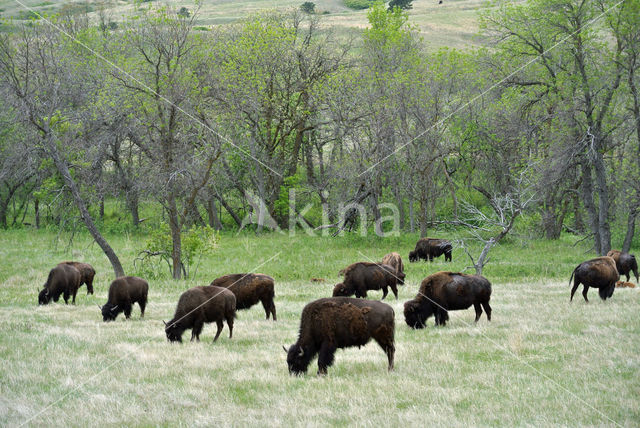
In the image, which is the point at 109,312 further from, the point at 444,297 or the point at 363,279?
the point at 444,297

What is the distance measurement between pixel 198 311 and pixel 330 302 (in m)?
3.90

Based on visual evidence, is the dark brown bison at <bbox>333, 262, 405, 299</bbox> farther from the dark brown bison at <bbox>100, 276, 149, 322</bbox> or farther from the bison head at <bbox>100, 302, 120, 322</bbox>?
the bison head at <bbox>100, 302, 120, 322</bbox>

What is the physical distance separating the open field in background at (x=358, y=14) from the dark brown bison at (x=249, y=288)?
89.1 meters

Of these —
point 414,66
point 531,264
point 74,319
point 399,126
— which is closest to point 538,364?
point 74,319

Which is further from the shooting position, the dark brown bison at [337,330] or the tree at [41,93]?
the tree at [41,93]

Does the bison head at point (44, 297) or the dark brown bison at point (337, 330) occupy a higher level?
the dark brown bison at point (337, 330)

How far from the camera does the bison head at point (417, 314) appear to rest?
14.9 metres

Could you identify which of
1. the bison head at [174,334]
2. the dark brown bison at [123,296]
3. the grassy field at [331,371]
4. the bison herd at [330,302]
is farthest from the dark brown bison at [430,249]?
the bison head at [174,334]

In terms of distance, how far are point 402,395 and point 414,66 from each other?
34980 mm

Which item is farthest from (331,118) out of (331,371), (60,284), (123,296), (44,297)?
(331,371)

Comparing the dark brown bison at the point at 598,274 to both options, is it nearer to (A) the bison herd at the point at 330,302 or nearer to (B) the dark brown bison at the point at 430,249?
(A) the bison herd at the point at 330,302

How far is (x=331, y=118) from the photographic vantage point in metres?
42.6

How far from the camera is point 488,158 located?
4300cm

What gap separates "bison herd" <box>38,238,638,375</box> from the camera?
10578 mm
